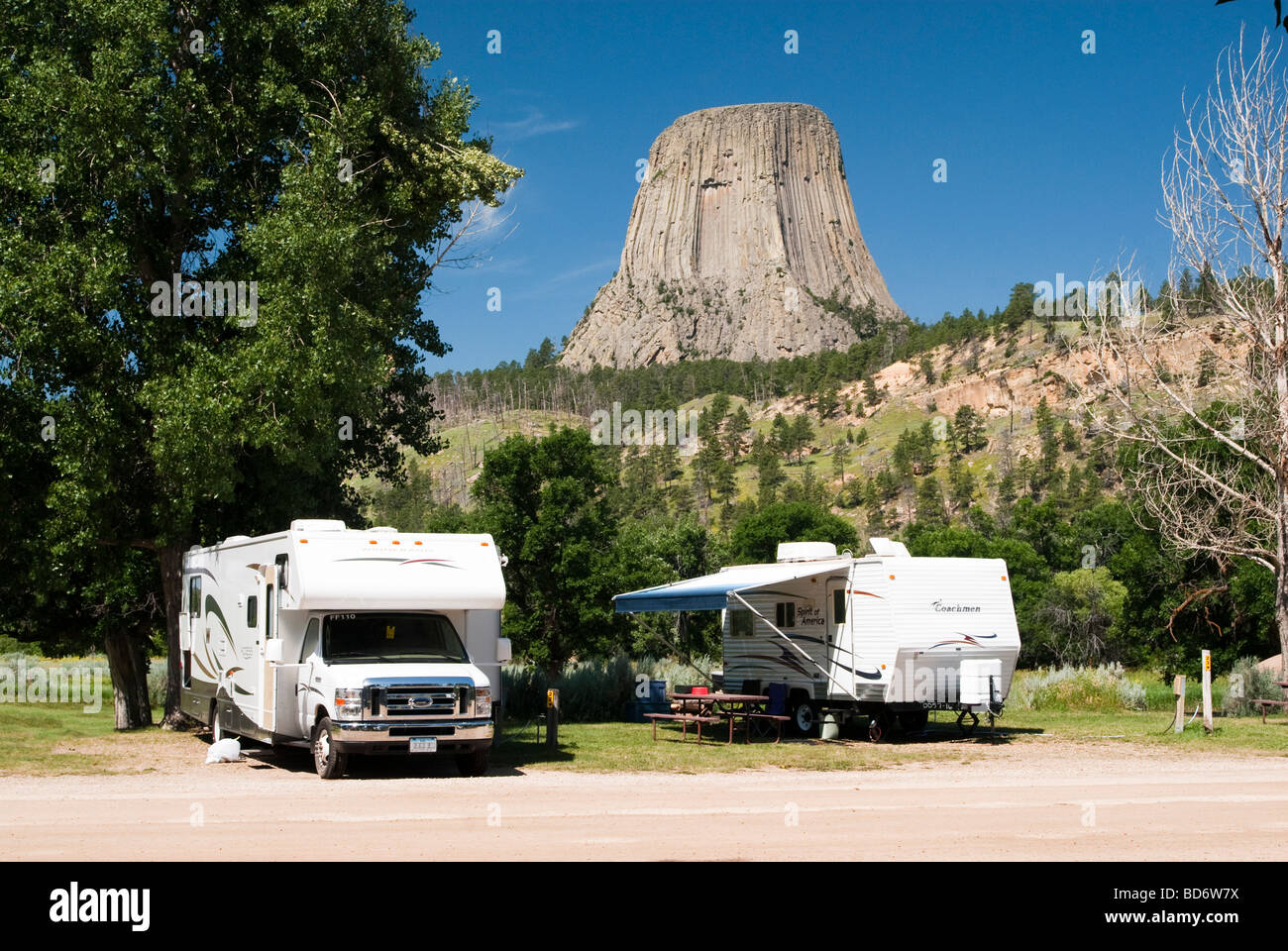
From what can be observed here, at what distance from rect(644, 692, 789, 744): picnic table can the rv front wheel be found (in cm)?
665

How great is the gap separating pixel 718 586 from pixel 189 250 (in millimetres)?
10614

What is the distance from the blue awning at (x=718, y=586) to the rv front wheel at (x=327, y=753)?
23.4ft

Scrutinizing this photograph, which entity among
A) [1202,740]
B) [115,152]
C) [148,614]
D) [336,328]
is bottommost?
[1202,740]

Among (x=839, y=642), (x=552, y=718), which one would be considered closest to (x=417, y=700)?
(x=552, y=718)

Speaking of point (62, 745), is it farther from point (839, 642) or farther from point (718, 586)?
point (839, 642)

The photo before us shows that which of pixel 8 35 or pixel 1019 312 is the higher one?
pixel 1019 312

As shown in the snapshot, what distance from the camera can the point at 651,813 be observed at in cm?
1116

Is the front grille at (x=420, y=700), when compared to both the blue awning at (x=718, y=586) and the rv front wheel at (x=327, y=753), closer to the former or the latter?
the rv front wheel at (x=327, y=753)

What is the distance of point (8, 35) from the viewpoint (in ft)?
62.8

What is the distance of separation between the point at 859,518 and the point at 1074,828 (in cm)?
10196

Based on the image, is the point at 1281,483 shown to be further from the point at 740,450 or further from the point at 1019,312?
the point at 1019,312

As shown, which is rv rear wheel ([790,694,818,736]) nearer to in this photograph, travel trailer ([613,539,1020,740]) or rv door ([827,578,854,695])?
travel trailer ([613,539,1020,740])
